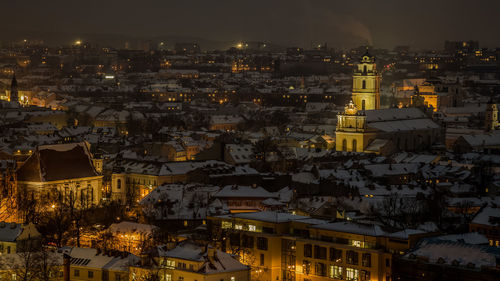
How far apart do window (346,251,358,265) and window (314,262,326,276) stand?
83 cm

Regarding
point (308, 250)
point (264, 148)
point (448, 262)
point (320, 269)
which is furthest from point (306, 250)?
point (264, 148)

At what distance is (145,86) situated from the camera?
110500 mm

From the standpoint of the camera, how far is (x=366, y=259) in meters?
26.8

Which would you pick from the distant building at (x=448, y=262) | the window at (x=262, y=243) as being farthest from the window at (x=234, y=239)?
the distant building at (x=448, y=262)

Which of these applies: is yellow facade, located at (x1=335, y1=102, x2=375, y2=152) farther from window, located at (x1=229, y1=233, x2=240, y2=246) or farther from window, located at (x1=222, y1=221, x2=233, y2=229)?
window, located at (x1=229, y1=233, x2=240, y2=246)

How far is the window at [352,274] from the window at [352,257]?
0.20 m

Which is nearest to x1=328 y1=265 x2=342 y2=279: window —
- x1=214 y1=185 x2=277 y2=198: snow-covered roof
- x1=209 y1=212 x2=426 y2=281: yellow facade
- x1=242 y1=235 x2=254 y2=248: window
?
x1=209 y1=212 x2=426 y2=281: yellow facade

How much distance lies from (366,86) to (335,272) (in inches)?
1565

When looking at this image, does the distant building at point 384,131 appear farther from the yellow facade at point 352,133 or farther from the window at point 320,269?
the window at point 320,269

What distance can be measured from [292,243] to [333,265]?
1.51 meters

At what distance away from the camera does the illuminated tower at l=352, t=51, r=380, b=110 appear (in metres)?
65.9

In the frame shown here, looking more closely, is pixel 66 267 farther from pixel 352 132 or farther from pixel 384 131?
pixel 384 131

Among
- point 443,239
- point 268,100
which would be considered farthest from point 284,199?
point 268,100

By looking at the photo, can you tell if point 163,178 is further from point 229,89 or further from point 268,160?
point 229,89
